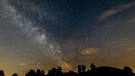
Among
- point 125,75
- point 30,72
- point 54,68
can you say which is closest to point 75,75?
point 125,75

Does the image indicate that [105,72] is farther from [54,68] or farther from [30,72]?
[54,68]

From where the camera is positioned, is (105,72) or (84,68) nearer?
(105,72)

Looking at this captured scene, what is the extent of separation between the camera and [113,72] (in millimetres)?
49375

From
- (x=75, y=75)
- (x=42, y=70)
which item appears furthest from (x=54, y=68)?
(x=75, y=75)

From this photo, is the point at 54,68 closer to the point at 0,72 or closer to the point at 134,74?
the point at 0,72

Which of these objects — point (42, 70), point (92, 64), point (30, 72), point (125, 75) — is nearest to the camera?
point (125, 75)

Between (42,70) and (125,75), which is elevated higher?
(42,70)

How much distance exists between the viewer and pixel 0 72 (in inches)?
2785

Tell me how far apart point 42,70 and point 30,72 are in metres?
11.8

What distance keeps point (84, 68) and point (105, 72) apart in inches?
899

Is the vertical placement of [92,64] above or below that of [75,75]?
above

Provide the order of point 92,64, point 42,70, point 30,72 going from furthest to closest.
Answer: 1. point 42,70
2. point 92,64
3. point 30,72

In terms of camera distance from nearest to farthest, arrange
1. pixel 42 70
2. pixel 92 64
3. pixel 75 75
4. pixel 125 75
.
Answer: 1. pixel 125 75
2. pixel 75 75
3. pixel 92 64
4. pixel 42 70

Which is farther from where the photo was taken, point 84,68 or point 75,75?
point 84,68
